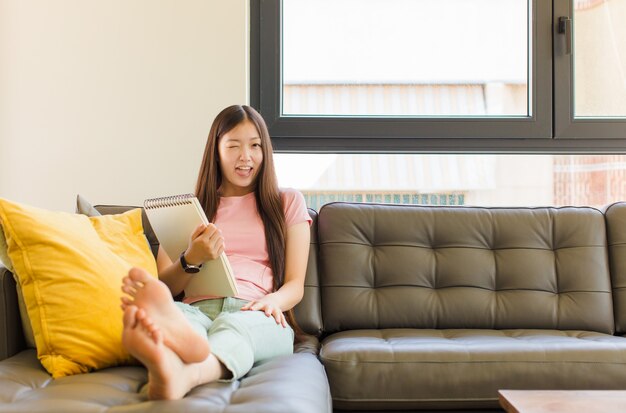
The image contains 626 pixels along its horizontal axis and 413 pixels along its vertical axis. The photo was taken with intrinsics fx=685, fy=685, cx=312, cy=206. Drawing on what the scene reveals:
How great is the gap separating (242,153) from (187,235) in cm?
34

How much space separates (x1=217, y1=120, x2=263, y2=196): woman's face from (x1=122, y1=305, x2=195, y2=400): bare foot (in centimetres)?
97

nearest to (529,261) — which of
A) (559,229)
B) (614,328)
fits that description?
(559,229)

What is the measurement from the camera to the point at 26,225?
166 centimetres

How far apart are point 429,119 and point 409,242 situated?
0.71m

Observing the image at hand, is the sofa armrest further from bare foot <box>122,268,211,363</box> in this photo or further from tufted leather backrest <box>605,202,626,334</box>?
tufted leather backrest <box>605,202,626,334</box>

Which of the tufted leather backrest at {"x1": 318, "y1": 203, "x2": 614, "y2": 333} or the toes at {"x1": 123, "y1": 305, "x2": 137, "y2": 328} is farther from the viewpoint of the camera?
the tufted leather backrest at {"x1": 318, "y1": 203, "x2": 614, "y2": 333}

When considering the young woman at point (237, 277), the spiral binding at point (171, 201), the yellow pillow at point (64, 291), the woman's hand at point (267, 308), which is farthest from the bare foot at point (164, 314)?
the spiral binding at point (171, 201)

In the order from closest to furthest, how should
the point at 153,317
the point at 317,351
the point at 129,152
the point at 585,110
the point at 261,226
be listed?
the point at 153,317 < the point at 317,351 < the point at 261,226 < the point at 129,152 < the point at 585,110

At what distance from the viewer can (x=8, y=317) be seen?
1.71 metres

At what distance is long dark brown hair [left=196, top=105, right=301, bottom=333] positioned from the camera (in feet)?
7.00

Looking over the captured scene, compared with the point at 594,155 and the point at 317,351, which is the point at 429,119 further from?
the point at 317,351

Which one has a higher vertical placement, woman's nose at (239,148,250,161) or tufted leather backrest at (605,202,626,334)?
woman's nose at (239,148,250,161)

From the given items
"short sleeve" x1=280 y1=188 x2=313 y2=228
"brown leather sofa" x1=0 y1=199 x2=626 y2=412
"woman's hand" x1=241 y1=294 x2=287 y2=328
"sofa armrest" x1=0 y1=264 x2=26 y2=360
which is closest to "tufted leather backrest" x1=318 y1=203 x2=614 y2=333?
"brown leather sofa" x1=0 y1=199 x2=626 y2=412

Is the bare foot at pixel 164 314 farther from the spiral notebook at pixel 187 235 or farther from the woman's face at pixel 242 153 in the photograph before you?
the woman's face at pixel 242 153
